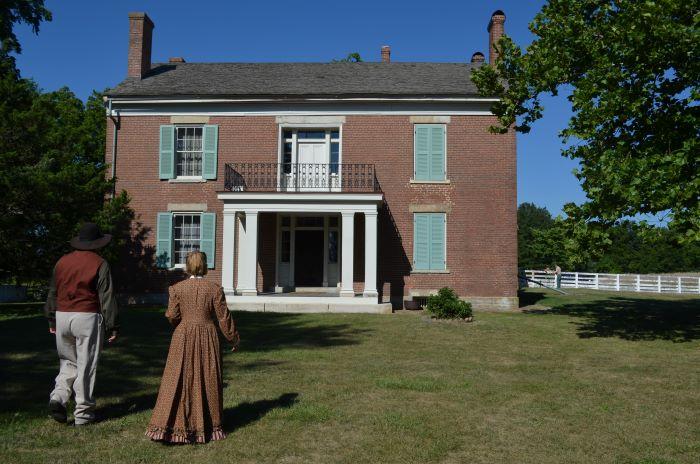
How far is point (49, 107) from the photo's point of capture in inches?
615

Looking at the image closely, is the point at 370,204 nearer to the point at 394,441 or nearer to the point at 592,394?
the point at 592,394

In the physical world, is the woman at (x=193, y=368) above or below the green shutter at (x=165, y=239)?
below

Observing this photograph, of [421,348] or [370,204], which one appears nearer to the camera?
[421,348]

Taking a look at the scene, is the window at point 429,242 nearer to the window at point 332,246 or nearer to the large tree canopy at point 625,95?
the window at point 332,246

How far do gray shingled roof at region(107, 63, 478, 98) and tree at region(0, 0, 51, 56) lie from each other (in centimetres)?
338

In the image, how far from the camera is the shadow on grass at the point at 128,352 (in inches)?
255

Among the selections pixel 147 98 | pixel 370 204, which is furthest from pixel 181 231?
pixel 370 204

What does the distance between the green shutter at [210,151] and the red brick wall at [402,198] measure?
22 cm

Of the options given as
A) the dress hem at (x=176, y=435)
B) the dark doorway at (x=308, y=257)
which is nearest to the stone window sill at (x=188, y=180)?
the dark doorway at (x=308, y=257)

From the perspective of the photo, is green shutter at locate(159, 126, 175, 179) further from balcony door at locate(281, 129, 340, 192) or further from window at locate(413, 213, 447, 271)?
window at locate(413, 213, 447, 271)

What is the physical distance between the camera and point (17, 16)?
20.0 m

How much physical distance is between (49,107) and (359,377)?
12.3 m

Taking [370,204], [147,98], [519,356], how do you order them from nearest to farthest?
[519,356] < [370,204] < [147,98]

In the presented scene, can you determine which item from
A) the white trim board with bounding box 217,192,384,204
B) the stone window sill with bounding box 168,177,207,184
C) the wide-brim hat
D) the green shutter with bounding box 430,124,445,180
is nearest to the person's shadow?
the wide-brim hat
